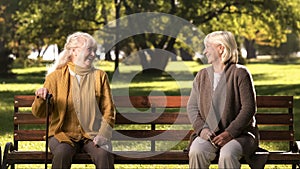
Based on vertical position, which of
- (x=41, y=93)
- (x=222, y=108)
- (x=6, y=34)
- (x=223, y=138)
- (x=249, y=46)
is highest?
(x=41, y=93)

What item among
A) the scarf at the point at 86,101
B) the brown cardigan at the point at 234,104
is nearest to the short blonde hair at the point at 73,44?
the scarf at the point at 86,101

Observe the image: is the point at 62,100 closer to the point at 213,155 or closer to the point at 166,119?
the point at 166,119

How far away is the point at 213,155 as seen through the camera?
246 inches

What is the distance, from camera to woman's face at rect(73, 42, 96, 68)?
21.3ft

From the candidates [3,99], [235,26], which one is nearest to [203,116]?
[3,99]

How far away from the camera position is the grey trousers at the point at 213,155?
612 cm

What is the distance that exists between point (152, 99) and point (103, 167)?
4.10ft

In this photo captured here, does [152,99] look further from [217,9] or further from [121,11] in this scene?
[121,11]

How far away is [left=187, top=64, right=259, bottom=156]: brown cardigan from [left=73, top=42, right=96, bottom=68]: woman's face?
89cm

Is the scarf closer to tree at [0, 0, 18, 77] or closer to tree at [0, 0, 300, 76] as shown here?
tree at [0, 0, 300, 76]

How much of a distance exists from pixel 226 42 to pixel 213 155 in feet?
3.02

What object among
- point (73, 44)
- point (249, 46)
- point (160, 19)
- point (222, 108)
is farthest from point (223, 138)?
point (249, 46)

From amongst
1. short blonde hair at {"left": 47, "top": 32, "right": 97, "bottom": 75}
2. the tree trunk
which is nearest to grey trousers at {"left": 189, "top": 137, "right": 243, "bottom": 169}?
short blonde hair at {"left": 47, "top": 32, "right": 97, "bottom": 75}

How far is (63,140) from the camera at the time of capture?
251 inches
